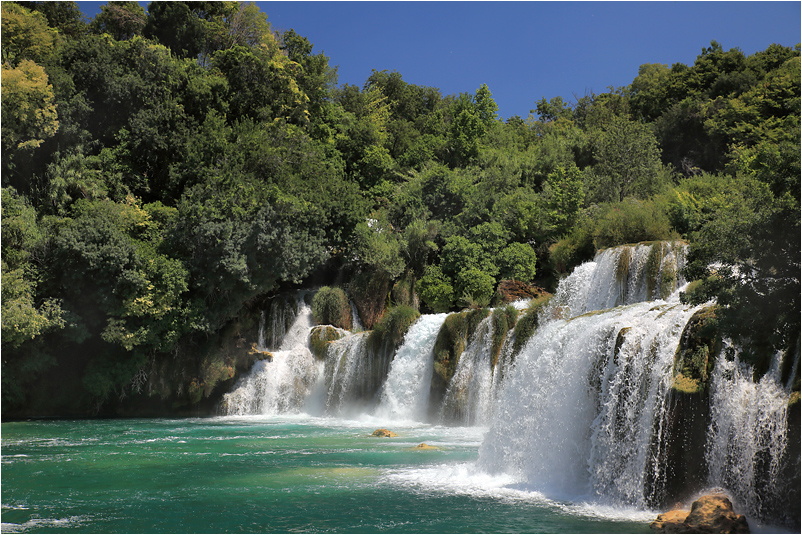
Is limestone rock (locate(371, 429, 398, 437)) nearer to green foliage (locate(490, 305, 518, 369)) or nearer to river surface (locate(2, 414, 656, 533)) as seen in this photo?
river surface (locate(2, 414, 656, 533))

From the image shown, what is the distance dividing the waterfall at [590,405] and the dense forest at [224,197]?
307 inches

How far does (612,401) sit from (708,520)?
2950mm

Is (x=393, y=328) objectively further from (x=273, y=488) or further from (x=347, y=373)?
(x=273, y=488)

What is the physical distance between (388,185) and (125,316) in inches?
703

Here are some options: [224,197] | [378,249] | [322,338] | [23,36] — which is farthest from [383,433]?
[23,36]

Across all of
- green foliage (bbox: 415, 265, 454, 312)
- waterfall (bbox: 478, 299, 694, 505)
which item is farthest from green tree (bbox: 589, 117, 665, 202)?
waterfall (bbox: 478, 299, 694, 505)

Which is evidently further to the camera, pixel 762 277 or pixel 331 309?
pixel 331 309

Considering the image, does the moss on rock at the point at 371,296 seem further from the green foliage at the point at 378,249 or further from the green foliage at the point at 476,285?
the green foliage at the point at 476,285

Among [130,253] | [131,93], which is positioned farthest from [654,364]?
[131,93]

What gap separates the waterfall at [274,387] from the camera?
26984 millimetres

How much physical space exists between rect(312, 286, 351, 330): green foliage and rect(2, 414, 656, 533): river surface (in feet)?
29.4

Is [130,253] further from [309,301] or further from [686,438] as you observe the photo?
[686,438]

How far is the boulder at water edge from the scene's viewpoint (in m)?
8.54

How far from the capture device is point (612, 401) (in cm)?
1137
